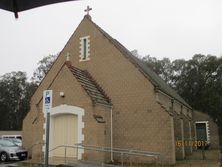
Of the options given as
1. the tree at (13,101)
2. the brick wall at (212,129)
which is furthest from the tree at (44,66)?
the brick wall at (212,129)

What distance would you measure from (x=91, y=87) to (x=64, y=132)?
3212 mm

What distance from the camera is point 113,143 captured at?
19.1 m

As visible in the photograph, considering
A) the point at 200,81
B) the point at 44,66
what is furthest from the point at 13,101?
the point at 200,81

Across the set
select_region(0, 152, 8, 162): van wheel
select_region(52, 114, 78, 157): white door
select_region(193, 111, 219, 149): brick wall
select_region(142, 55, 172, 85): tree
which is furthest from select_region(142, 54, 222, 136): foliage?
select_region(0, 152, 8, 162): van wheel

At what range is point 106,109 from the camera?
18875mm

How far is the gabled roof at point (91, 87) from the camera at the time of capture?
18109mm

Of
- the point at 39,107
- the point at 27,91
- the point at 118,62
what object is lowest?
the point at 39,107

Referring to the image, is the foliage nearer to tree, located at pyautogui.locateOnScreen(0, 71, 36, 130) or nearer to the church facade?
the church facade

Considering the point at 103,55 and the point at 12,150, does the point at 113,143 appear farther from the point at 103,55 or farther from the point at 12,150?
the point at 12,150

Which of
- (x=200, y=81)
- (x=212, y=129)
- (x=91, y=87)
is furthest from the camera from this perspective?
(x=200, y=81)

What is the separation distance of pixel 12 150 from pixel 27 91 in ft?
181

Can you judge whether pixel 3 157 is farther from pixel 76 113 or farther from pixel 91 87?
pixel 91 87

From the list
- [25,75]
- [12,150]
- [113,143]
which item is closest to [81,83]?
[113,143]

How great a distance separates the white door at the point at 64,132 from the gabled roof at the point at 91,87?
1.68 m
